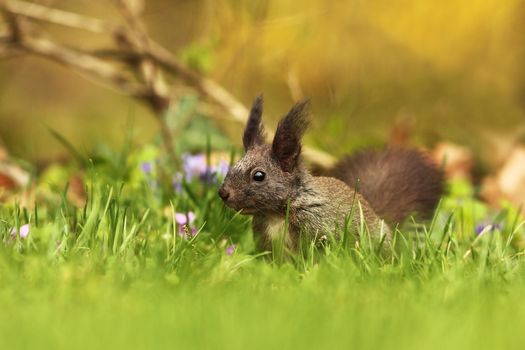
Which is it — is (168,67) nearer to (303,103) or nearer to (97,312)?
(303,103)

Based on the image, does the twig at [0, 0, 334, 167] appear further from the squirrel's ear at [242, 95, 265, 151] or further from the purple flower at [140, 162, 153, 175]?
the squirrel's ear at [242, 95, 265, 151]

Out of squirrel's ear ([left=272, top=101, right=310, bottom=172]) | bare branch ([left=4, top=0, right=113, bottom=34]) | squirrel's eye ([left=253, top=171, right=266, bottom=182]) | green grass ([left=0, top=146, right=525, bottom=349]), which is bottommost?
green grass ([left=0, top=146, right=525, bottom=349])

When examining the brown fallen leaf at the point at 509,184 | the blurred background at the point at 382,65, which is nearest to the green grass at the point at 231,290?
the brown fallen leaf at the point at 509,184

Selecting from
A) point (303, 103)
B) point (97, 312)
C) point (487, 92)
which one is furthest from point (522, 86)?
point (97, 312)

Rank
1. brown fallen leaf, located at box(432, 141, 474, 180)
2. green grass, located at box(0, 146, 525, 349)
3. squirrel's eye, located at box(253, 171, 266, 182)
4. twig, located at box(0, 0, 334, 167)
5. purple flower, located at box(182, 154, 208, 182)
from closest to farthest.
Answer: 1. green grass, located at box(0, 146, 525, 349)
2. squirrel's eye, located at box(253, 171, 266, 182)
3. purple flower, located at box(182, 154, 208, 182)
4. twig, located at box(0, 0, 334, 167)
5. brown fallen leaf, located at box(432, 141, 474, 180)

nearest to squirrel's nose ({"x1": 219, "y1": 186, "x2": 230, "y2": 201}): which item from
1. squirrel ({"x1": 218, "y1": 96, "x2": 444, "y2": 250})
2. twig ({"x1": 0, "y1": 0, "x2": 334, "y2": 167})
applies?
squirrel ({"x1": 218, "y1": 96, "x2": 444, "y2": 250})

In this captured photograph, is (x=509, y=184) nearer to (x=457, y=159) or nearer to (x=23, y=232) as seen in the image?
(x=457, y=159)

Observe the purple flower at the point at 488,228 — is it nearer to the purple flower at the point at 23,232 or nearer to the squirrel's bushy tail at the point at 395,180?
the squirrel's bushy tail at the point at 395,180
